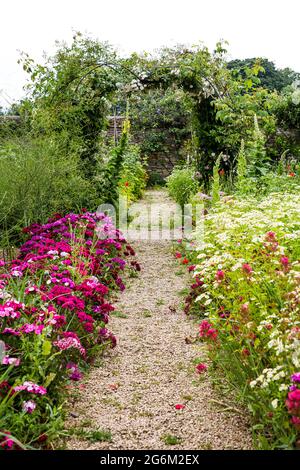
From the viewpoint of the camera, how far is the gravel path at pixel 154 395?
257 centimetres

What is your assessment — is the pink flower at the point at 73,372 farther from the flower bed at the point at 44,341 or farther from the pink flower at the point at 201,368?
the pink flower at the point at 201,368

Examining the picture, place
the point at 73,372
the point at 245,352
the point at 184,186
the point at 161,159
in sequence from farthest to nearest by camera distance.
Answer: the point at 161,159 < the point at 184,186 < the point at 73,372 < the point at 245,352

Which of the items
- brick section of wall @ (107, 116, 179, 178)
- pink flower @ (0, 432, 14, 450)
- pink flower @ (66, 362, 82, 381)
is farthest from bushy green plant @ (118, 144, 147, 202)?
pink flower @ (0, 432, 14, 450)

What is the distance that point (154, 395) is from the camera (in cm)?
305

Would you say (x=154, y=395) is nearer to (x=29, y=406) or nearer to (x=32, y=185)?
(x=29, y=406)

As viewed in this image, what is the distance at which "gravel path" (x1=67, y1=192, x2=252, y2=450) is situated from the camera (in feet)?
8.44

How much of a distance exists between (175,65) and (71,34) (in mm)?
1766

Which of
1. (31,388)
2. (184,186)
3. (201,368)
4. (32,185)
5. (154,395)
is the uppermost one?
(32,185)

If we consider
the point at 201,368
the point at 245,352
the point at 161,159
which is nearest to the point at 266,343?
the point at 245,352

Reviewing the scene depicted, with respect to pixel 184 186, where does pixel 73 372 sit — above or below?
below

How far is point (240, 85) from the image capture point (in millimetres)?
8227

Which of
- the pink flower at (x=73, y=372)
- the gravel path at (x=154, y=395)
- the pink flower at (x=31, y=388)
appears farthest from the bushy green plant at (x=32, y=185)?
the pink flower at (x=31, y=388)

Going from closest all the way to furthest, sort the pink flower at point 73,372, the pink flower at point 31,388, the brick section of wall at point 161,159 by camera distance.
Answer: the pink flower at point 31,388, the pink flower at point 73,372, the brick section of wall at point 161,159

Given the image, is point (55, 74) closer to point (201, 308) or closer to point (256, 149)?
point (256, 149)
